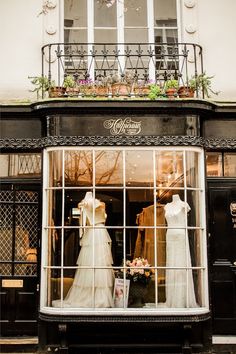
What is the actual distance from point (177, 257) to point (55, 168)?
2579mm

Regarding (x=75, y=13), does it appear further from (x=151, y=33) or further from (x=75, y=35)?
(x=151, y=33)

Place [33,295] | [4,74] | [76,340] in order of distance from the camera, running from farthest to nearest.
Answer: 1. [4,74]
2. [33,295]
3. [76,340]

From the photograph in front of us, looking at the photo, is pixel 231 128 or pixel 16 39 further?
pixel 16 39

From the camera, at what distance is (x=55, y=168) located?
9141 millimetres

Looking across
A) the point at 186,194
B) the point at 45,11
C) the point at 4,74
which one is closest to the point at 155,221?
the point at 186,194

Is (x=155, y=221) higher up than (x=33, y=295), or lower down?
higher up

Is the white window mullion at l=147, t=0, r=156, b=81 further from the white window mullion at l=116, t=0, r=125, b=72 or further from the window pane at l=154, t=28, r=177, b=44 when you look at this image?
the white window mullion at l=116, t=0, r=125, b=72

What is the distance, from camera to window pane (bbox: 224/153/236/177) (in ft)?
31.6

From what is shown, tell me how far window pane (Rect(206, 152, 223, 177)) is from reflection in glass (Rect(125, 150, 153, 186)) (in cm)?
113

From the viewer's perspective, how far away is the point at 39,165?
9562 millimetres

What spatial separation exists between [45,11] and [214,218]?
16.6 feet

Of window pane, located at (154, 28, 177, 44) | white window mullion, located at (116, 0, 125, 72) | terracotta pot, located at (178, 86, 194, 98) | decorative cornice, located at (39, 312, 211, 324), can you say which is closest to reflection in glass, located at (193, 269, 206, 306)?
decorative cornice, located at (39, 312, 211, 324)

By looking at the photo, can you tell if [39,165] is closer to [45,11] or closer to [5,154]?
[5,154]

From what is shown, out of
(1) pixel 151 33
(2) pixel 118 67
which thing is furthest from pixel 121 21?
(2) pixel 118 67
